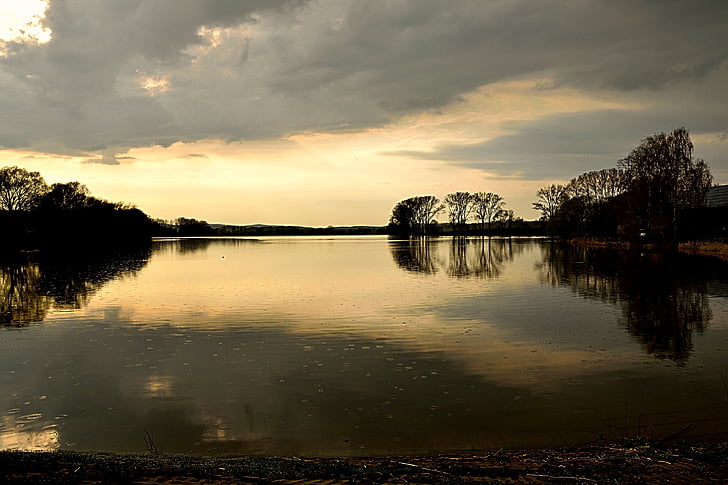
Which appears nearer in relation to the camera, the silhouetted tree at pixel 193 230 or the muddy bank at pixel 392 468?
the muddy bank at pixel 392 468

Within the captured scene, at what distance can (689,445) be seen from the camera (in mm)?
7098

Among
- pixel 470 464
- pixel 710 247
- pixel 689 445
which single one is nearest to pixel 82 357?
pixel 470 464

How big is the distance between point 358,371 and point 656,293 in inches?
697

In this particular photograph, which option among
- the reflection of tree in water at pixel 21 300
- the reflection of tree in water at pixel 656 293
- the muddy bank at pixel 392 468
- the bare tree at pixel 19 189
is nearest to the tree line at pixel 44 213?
the bare tree at pixel 19 189

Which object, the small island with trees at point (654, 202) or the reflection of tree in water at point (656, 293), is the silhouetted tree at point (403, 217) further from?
the reflection of tree in water at point (656, 293)

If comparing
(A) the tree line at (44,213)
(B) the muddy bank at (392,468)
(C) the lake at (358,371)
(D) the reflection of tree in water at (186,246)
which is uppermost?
(A) the tree line at (44,213)

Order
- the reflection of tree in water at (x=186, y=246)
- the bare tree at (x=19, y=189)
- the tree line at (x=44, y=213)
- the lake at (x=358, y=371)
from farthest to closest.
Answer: the bare tree at (x=19, y=189) → the tree line at (x=44, y=213) → the reflection of tree in water at (x=186, y=246) → the lake at (x=358, y=371)

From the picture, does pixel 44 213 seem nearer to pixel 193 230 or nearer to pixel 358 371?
pixel 358 371

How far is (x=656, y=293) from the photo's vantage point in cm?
2359

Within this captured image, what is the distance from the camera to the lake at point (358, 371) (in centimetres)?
814

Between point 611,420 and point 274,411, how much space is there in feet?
17.9

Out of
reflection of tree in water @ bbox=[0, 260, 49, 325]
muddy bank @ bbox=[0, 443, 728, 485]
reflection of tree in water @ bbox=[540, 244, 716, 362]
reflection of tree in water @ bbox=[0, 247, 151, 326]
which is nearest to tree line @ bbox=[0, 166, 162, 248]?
reflection of tree in water @ bbox=[0, 247, 151, 326]

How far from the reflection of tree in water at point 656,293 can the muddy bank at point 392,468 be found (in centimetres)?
726

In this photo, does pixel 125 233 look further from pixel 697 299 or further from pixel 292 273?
pixel 697 299
